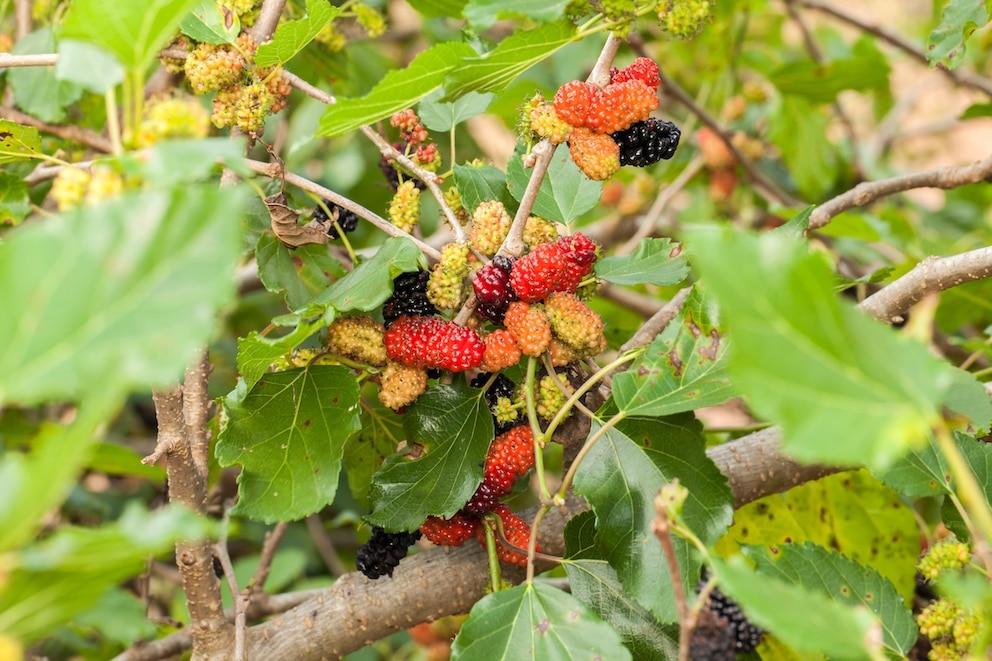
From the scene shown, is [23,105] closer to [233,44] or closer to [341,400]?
[233,44]

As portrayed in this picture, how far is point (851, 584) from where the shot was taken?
0.76 m

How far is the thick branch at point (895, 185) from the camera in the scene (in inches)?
42.0

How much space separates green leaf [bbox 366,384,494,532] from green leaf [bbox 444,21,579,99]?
0.88ft

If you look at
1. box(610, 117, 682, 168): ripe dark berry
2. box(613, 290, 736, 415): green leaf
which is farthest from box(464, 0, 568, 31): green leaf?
box(613, 290, 736, 415): green leaf

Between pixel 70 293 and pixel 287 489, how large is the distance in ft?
1.35

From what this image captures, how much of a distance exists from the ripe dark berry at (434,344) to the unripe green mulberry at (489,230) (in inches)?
2.9

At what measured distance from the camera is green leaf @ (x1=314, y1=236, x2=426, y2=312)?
0.71 m

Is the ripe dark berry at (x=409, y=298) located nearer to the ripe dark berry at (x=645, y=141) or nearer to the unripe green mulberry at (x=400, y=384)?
the unripe green mulberry at (x=400, y=384)

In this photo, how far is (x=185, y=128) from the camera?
498 millimetres

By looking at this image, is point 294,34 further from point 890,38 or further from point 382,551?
point 890,38

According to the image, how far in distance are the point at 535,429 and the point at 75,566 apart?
0.41 m

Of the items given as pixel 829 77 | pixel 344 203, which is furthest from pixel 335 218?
pixel 829 77

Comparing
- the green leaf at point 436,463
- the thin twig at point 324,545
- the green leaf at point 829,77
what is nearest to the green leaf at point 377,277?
the green leaf at point 436,463

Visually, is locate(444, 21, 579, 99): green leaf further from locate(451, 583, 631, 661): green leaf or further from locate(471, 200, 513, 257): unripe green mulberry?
locate(451, 583, 631, 661): green leaf
